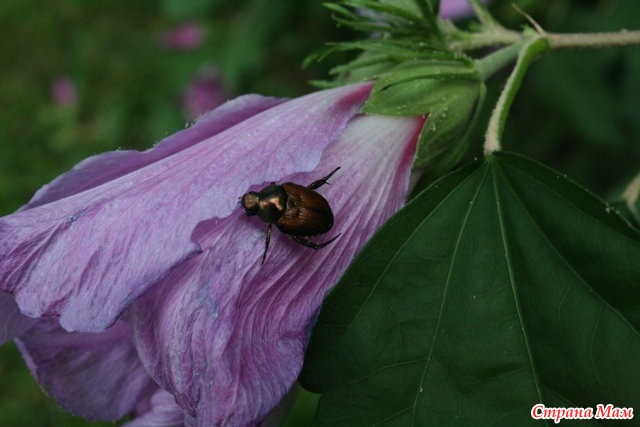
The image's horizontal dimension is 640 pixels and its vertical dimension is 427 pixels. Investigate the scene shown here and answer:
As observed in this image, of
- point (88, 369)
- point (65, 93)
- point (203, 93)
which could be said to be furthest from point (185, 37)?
point (88, 369)

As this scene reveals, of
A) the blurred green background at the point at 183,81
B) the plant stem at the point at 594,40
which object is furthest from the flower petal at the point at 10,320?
the blurred green background at the point at 183,81

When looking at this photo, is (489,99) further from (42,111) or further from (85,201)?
(42,111)

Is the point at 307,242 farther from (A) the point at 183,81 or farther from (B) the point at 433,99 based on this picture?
(A) the point at 183,81

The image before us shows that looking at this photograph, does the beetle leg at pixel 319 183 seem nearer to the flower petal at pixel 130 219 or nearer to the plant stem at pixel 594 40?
the flower petal at pixel 130 219

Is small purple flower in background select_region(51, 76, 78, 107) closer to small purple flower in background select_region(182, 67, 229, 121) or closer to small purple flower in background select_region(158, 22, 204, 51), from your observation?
small purple flower in background select_region(158, 22, 204, 51)

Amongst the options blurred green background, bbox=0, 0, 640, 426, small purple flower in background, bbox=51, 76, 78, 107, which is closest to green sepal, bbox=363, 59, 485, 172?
blurred green background, bbox=0, 0, 640, 426

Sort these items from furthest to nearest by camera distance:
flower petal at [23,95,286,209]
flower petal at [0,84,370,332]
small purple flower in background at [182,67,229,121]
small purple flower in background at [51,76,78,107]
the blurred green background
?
small purple flower in background at [51,76,78,107], small purple flower in background at [182,67,229,121], the blurred green background, flower petal at [23,95,286,209], flower petal at [0,84,370,332]
